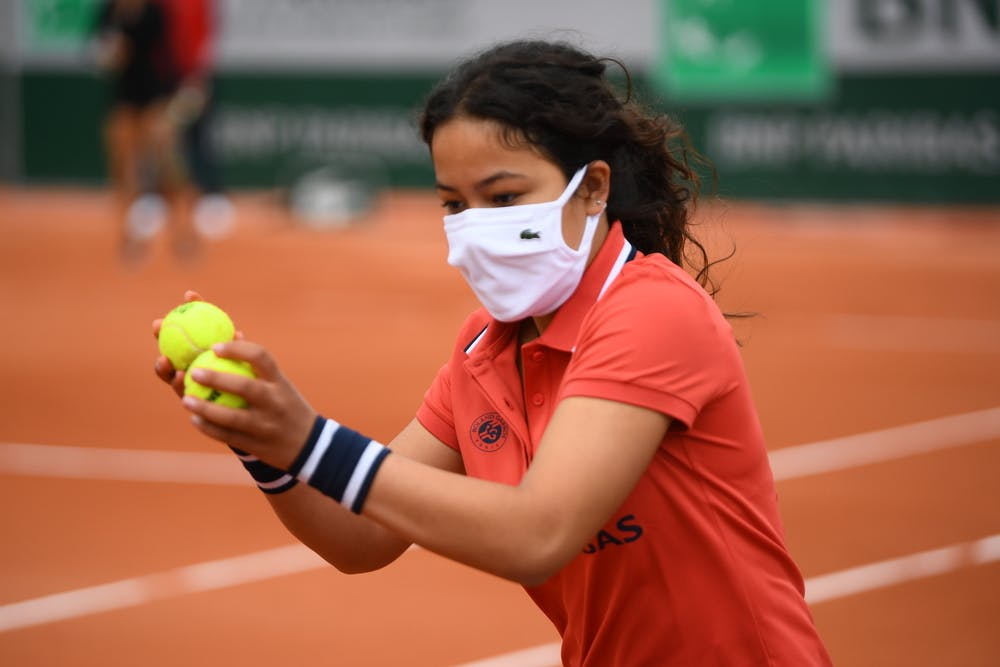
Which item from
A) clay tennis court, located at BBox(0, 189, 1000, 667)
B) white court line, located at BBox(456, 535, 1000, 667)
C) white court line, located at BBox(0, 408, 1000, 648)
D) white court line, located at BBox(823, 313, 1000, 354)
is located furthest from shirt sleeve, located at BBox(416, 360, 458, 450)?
white court line, located at BBox(823, 313, 1000, 354)

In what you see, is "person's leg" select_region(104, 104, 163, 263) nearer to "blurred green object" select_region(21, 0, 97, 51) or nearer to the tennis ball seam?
"blurred green object" select_region(21, 0, 97, 51)

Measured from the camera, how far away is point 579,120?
2467 millimetres

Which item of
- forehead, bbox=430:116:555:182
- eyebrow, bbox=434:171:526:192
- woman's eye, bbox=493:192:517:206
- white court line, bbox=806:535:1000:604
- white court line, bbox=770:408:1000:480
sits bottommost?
white court line, bbox=770:408:1000:480

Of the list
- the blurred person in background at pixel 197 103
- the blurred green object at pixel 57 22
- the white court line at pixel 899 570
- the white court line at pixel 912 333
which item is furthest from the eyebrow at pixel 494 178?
the blurred green object at pixel 57 22

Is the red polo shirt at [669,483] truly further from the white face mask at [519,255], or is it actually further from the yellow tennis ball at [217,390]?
the yellow tennis ball at [217,390]

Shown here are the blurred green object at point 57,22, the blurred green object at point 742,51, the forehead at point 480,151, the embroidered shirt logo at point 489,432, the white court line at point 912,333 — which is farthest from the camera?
the blurred green object at point 57,22

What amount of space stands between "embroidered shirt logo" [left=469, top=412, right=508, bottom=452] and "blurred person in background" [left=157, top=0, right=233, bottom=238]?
47.8 ft

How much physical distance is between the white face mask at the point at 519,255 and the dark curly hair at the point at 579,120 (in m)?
0.09

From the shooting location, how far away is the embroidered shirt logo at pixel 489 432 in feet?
8.61

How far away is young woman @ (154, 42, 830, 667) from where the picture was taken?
6.96ft

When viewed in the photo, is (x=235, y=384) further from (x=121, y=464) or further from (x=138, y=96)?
(x=138, y=96)

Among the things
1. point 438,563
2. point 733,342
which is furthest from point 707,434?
point 438,563

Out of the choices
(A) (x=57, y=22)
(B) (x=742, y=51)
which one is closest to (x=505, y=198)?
(B) (x=742, y=51)

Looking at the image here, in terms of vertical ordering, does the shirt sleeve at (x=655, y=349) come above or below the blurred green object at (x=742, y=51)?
above
